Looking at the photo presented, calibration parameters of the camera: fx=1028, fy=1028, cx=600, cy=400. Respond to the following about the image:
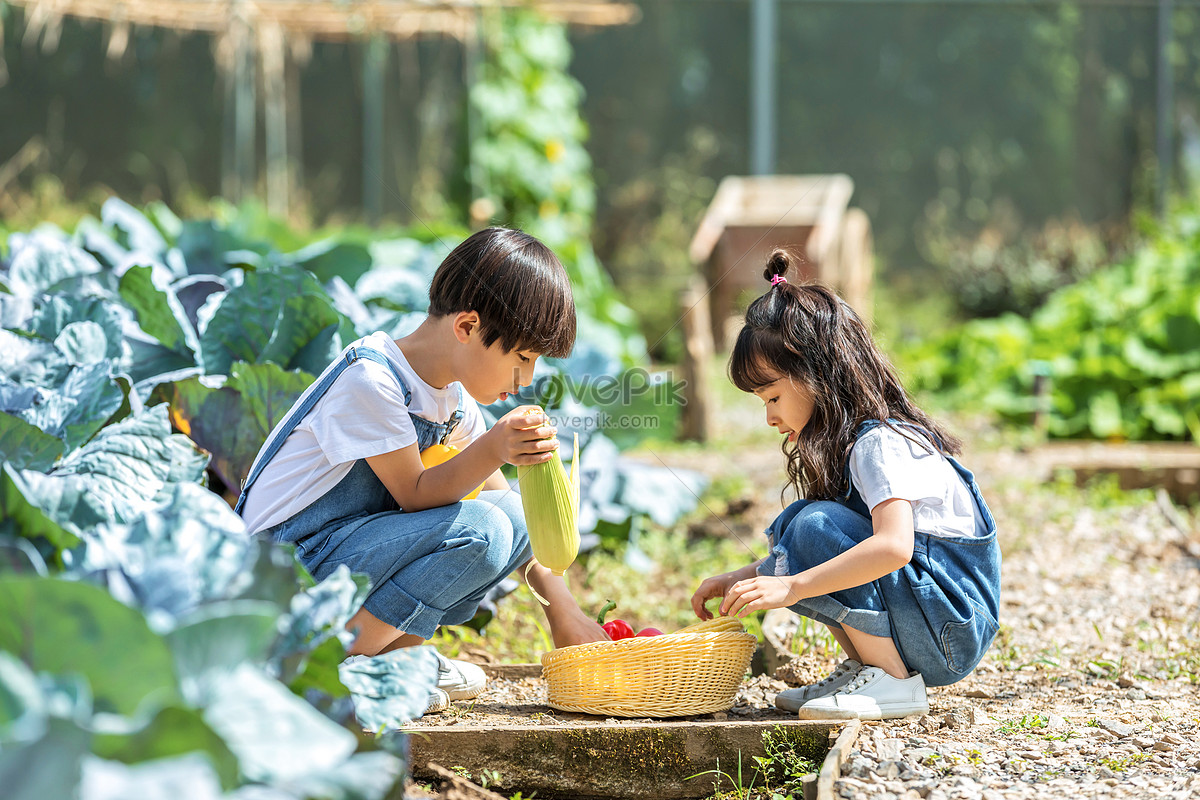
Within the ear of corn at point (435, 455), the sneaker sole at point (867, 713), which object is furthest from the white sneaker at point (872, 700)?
the ear of corn at point (435, 455)

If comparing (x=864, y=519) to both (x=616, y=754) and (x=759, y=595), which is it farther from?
(x=616, y=754)

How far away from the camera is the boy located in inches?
64.7

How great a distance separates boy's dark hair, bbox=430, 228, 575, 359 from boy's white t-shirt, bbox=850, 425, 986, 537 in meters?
0.54

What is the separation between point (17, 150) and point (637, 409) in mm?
7368

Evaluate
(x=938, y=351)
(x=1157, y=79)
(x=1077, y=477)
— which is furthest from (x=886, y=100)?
(x=1077, y=477)

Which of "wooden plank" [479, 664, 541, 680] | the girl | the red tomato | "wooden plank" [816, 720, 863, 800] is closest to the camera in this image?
"wooden plank" [816, 720, 863, 800]

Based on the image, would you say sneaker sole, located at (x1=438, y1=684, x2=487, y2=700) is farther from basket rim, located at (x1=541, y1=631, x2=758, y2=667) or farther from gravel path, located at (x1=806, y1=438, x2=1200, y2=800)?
gravel path, located at (x1=806, y1=438, x2=1200, y2=800)

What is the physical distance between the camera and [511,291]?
1647 mm

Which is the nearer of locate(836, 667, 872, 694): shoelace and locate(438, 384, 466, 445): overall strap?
locate(836, 667, 872, 694): shoelace

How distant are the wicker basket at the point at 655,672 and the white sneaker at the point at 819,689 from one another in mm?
116

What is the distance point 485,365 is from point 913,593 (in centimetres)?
79

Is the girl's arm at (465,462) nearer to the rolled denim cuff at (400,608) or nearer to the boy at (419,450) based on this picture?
the boy at (419,450)

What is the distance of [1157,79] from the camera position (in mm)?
8570

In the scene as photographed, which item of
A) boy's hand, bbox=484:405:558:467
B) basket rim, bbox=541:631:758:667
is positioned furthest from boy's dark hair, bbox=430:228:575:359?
basket rim, bbox=541:631:758:667
